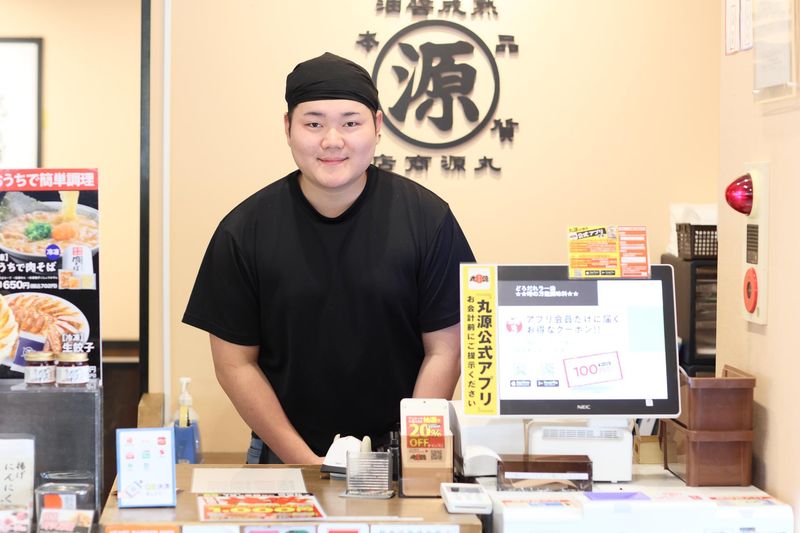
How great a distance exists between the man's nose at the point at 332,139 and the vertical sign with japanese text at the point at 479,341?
0.46 m

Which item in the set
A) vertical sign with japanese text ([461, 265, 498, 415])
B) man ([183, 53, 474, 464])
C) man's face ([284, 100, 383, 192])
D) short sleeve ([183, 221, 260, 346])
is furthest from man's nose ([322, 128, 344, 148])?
vertical sign with japanese text ([461, 265, 498, 415])

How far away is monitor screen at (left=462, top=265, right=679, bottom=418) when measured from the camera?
1.99 m

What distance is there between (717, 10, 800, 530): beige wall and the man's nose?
33.5 inches

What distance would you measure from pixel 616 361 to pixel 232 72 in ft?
8.13

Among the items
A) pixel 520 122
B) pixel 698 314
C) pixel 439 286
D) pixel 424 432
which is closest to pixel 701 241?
pixel 698 314

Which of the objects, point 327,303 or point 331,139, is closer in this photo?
point 331,139

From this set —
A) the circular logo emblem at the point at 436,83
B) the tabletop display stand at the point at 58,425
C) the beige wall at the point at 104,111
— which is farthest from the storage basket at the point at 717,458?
the beige wall at the point at 104,111

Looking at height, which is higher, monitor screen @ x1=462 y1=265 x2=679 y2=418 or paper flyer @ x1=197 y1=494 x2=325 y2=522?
monitor screen @ x1=462 y1=265 x2=679 y2=418

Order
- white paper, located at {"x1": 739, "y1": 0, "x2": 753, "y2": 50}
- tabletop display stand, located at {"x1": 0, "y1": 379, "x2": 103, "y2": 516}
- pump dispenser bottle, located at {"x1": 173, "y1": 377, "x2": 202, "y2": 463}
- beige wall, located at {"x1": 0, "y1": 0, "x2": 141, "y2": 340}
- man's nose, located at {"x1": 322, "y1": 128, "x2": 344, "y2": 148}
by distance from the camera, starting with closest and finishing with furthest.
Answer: tabletop display stand, located at {"x1": 0, "y1": 379, "x2": 103, "y2": 516} → white paper, located at {"x1": 739, "y1": 0, "x2": 753, "y2": 50} → man's nose, located at {"x1": 322, "y1": 128, "x2": 344, "y2": 148} → pump dispenser bottle, located at {"x1": 173, "y1": 377, "x2": 202, "y2": 463} → beige wall, located at {"x1": 0, "y1": 0, "x2": 141, "y2": 340}

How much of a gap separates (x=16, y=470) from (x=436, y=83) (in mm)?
2606

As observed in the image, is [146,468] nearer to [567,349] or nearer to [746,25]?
[567,349]

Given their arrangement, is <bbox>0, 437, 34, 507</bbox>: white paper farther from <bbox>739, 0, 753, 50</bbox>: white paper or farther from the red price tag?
<bbox>739, 0, 753, 50</bbox>: white paper

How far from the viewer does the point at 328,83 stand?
2275 millimetres

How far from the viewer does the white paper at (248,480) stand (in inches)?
76.3
